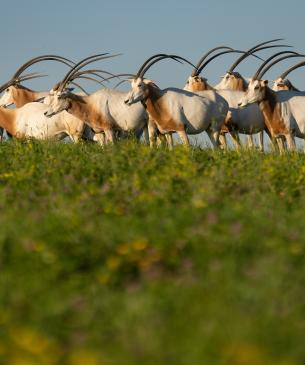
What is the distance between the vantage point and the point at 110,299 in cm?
Result: 574

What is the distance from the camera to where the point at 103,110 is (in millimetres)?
21250

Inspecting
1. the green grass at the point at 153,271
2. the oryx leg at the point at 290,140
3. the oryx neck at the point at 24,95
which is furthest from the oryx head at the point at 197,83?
the green grass at the point at 153,271

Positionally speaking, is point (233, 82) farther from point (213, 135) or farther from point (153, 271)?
point (153, 271)

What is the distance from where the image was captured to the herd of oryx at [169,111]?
1998 cm

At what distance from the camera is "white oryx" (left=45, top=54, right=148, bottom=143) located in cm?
2114

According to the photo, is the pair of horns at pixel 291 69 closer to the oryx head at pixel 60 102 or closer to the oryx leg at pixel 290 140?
the oryx leg at pixel 290 140

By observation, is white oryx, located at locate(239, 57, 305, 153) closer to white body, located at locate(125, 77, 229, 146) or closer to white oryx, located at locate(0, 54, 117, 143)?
white body, located at locate(125, 77, 229, 146)

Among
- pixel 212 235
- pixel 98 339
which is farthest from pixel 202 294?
pixel 212 235

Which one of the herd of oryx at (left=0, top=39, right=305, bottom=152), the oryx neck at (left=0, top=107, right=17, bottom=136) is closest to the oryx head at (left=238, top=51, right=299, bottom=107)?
the herd of oryx at (left=0, top=39, right=305, bottom=152)

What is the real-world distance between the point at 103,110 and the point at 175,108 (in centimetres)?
216

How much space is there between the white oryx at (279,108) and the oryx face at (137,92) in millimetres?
2134

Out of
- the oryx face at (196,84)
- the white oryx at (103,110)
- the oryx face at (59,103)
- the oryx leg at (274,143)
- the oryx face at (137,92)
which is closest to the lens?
the oryx leg at (274,143)

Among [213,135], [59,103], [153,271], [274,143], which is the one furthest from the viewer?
[59,103]

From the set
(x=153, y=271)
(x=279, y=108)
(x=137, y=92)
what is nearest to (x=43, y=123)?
(x=137, y=92)
